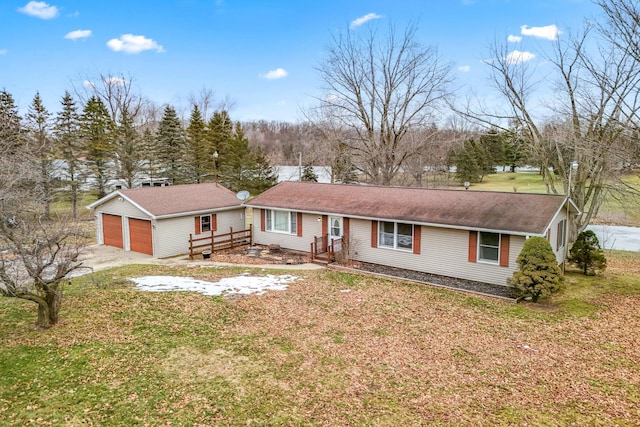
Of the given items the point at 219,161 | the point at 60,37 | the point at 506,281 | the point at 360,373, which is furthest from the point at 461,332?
the point at 219,161

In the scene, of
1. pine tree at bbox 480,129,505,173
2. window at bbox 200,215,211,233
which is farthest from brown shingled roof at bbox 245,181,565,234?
pine tree at bbox 480,129,505,173

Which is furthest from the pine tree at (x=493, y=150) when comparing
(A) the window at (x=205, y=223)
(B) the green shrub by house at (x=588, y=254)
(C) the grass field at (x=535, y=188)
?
(A) the window at (x=205, y=223)

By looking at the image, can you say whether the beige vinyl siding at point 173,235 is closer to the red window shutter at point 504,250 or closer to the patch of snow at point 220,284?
the patch of snow at point 220,284

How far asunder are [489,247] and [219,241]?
38.6 feet

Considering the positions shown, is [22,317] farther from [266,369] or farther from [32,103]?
[32,103]

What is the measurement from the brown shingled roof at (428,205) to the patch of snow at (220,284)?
4.61 m

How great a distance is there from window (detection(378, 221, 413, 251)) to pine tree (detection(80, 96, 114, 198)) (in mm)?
23557

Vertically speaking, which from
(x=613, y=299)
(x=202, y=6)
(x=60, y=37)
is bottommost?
(x=613, y=299)

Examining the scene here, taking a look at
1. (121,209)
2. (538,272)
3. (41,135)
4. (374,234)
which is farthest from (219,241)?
(41,135)

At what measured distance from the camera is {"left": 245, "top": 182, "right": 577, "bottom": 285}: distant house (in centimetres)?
1349

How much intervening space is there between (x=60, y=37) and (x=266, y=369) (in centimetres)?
2697

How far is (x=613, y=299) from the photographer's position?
12.1 metres

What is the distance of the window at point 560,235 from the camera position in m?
15.0

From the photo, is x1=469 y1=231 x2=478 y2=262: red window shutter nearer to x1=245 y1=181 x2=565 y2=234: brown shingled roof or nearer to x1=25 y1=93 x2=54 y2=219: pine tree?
x1=245 y1=181 x2=565 y2=234: brown shingled roof
